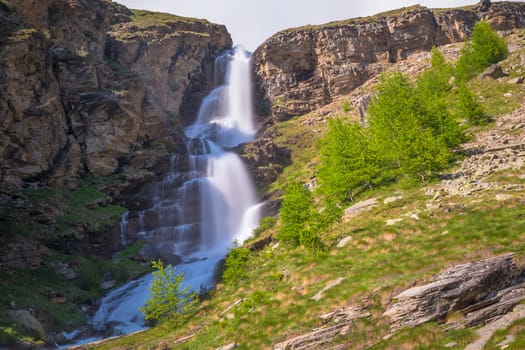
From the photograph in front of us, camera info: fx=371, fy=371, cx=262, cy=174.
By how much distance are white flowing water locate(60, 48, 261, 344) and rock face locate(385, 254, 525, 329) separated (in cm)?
2726

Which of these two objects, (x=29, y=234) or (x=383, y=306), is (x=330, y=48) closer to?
(x=29, y=234)

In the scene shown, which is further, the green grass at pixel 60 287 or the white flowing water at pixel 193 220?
the white flowing water at pixel 193 220

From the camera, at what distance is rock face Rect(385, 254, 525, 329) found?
10.5 meters

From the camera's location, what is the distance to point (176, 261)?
46.5m

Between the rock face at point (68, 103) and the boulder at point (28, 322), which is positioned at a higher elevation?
the rock face at point (68, 103)

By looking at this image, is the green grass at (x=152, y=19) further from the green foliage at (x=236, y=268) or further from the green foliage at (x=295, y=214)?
→ the green foliage at (x=295, y=214)

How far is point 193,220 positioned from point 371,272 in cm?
4434

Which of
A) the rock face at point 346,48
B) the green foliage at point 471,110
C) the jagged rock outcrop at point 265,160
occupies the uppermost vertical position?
the rock face at point 346,48

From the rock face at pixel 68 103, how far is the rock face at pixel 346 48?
30533mm

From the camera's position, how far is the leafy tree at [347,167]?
99.7 feet

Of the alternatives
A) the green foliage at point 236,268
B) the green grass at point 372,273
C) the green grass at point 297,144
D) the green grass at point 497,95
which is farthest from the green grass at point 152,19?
the green grass at point 372,273

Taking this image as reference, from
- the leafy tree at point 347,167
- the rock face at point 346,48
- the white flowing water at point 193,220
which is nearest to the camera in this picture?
the leafy tree at point 347,167

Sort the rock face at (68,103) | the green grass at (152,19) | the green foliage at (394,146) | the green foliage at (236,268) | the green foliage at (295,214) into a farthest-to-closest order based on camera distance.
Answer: the green grass at (152,19) → the rock face at (68,103) → the green foliage at (236,268) → the green foliage at (394,146) → the green foliage at (295,214)

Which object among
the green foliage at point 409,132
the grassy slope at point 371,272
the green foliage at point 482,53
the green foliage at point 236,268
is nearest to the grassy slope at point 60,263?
the grassy slope at point 371,272
